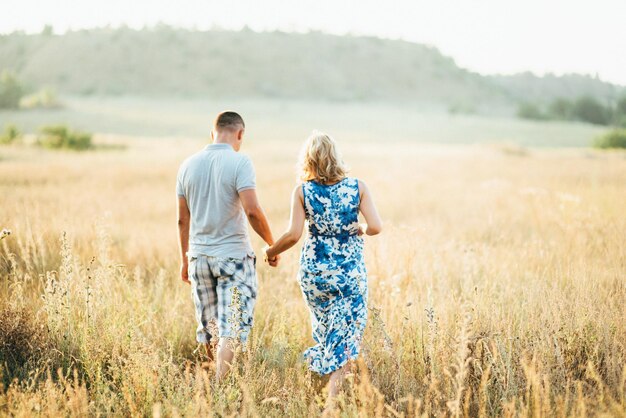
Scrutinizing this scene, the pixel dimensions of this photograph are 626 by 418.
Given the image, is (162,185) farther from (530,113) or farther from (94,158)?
(530,113)

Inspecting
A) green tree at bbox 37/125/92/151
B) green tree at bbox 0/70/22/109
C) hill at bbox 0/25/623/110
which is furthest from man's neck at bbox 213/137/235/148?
hill at bbox 0/25/623/110

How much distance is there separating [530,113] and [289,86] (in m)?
31.4

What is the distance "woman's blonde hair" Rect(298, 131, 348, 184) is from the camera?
365cm

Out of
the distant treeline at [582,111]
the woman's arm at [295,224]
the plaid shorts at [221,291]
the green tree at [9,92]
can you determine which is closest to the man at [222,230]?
the plaid shorts at [221,291]

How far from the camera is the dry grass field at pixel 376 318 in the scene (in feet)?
11.1

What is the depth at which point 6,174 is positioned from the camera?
12820 millimetres

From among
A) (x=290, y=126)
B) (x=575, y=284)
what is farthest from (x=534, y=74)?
(x=575, y=284)

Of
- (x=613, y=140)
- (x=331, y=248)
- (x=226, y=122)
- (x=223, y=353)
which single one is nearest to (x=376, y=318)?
(x=331, y=248)

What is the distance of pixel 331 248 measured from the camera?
12.5 feet

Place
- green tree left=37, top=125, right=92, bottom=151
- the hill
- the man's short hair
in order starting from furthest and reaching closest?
1. the hill
2. green tree left=37, top=125, right=92, bottom=151
3. the man's short hair

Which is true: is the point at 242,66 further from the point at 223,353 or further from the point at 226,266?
the point at 223,353

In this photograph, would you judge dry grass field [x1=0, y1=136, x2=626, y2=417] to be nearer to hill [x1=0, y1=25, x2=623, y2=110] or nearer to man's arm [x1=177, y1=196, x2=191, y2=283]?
man's arm [x1=177, y1=196, x2=191, y2=283]

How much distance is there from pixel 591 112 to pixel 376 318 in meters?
67.0

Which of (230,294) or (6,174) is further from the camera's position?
(6,174)
